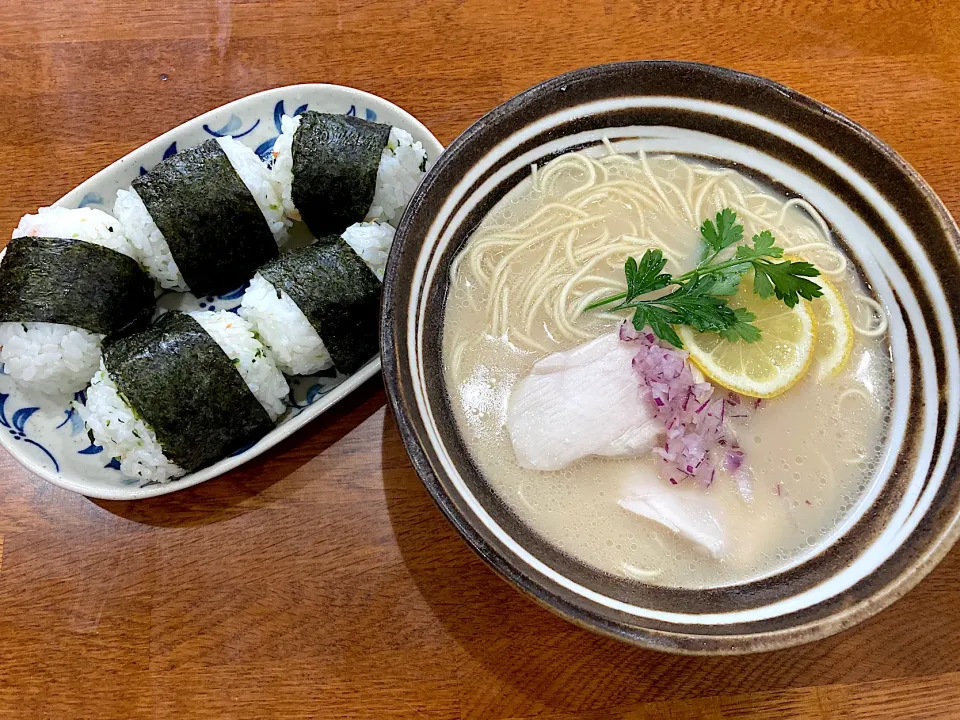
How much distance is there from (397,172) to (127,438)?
86 centimetres

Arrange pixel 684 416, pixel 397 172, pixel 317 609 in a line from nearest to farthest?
1. pixel 684 416
2. pixel 317 609
3. pixel 397 172

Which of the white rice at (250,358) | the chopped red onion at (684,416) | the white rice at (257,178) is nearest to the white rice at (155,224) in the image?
the white rice at (257,178)

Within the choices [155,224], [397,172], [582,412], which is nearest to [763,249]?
[582,412]

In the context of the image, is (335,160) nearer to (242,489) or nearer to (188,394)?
(188,394)

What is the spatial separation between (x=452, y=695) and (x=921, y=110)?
1.84 meters

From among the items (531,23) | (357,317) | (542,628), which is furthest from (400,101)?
(542,628)

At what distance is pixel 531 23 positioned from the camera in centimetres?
181

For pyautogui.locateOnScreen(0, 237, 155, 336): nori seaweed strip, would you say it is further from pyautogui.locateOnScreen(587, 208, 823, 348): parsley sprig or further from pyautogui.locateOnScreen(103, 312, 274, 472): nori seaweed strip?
pyautogui.locateOnScreen(587, 208, 823, 348): parsley sprig

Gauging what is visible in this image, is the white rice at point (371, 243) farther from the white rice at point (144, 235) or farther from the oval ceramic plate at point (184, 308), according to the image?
the white rice at point (144, 235)

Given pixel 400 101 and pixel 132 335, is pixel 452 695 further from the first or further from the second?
pixel 400 101

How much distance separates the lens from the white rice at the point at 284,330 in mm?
1505

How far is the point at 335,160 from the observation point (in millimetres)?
1594

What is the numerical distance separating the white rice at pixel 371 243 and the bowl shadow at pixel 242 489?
11.8 inches

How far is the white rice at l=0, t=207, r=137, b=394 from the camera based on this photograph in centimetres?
146
